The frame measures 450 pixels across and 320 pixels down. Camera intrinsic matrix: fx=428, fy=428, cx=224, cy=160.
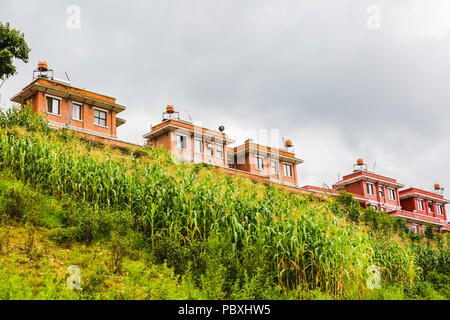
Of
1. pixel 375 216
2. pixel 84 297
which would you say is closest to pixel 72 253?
pixel 84 297

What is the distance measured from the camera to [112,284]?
8.47 meters

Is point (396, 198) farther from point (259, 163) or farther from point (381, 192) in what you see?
point (259, 163)

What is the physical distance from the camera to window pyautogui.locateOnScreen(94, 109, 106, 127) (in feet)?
113

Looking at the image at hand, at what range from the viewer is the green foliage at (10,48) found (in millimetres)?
25953

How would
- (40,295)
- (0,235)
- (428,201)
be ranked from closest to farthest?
(40,295) → (0,235) → (428,201)

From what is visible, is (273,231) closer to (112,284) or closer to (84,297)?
(112,284)

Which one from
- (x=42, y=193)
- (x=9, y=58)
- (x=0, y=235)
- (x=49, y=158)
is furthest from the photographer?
(x=9, y=58)

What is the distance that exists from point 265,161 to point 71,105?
23187mm

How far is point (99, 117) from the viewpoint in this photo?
34875 millimetres

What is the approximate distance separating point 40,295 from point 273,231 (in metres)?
5.33

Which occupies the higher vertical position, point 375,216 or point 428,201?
point 428,201

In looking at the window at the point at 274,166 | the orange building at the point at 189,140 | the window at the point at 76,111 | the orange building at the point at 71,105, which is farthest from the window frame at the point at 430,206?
the window at the point at 76,111
